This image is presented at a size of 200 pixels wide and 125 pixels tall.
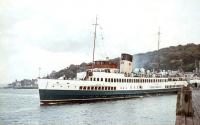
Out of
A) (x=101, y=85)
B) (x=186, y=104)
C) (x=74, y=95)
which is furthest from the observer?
(x=101, y=85)

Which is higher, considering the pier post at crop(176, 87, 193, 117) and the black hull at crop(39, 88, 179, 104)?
the pier post at crop(176, 87, 193, 117)

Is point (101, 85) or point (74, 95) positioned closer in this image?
point (74, 95)

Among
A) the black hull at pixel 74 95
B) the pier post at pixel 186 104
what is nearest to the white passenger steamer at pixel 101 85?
the black hull at pixel 74 95

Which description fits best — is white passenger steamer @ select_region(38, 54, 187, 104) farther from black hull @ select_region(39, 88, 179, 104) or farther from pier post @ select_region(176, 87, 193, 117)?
pier post @ select_region(176, 87, 193, 117)

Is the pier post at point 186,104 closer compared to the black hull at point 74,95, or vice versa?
the pier post at point 186,104

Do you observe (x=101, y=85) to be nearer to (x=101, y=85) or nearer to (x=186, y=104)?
(x=101, y=85)

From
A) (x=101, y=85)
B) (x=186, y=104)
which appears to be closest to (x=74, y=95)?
(x=101, y=85)

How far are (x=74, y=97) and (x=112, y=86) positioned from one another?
6.45 meters

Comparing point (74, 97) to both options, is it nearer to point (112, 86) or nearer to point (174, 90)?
point (112, 86)

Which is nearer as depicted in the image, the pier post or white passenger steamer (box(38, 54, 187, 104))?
the pier post

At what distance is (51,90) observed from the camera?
32.8 meters

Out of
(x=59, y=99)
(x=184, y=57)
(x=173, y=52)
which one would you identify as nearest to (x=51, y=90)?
(x=59, y=99)

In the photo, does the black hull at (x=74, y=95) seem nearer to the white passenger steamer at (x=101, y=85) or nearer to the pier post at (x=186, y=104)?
the white passenger steamer at (x=101, y=85)

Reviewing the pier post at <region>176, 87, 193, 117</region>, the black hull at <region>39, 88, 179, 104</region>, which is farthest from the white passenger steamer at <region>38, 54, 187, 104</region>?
the pier post at <region>176, 87, 193, 117</region>
